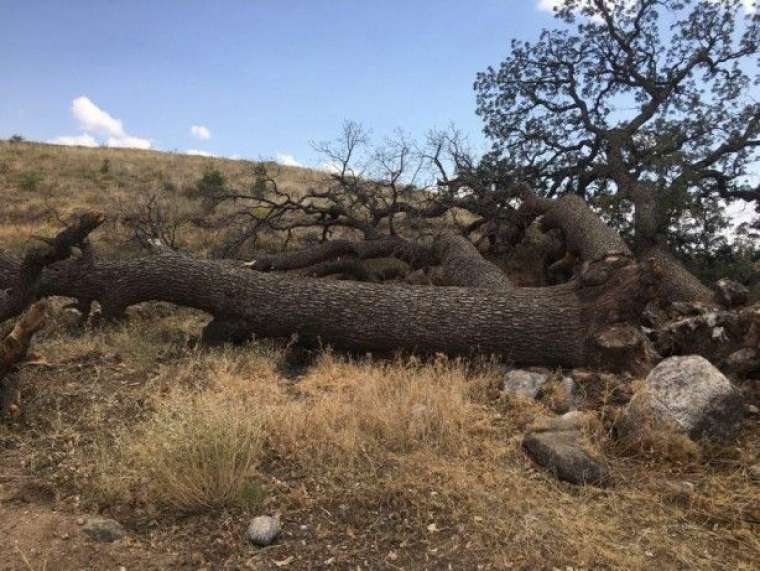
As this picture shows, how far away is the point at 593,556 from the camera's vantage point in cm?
309

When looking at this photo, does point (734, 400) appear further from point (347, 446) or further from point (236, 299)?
point (236, 299)

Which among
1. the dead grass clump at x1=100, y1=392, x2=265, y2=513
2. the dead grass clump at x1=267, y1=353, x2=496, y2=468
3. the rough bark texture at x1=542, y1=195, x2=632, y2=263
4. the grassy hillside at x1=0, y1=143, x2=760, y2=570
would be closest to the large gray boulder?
the grassy hillside at x1=0, y1=143, x2=760, y2=570

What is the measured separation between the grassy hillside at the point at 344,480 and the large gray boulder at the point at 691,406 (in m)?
0.17

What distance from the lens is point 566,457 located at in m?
3.94

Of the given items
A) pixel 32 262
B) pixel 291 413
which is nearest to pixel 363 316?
pixel 291 413

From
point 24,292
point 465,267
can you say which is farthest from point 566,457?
point 24,292

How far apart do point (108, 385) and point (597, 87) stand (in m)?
10.7

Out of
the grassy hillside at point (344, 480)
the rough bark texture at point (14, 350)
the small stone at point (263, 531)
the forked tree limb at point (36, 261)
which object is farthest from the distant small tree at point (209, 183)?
the small stone at point (263, 531)

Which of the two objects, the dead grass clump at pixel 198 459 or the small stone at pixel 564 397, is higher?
the small stone at pixel 564 397

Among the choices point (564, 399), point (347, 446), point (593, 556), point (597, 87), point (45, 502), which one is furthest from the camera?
point (597, 87)

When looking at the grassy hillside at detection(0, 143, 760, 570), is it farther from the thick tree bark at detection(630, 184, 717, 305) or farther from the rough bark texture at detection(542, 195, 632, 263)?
the thick tree bark at detection(630, 184, 717, 305)

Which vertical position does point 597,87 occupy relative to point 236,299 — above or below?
above

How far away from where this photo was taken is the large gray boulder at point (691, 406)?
14.1 feet

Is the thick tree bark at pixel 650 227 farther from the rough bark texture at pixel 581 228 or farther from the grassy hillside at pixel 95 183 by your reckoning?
the grassy hillside at pixel 95 183
